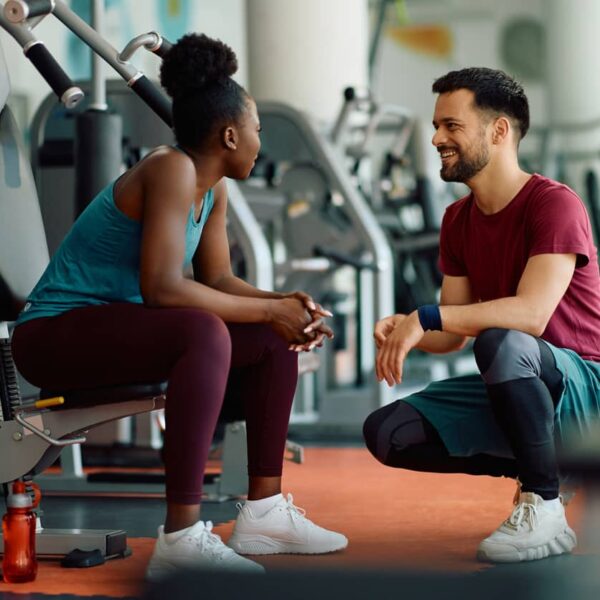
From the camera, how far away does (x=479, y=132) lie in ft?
7.27

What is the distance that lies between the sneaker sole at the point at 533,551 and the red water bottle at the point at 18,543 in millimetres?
824

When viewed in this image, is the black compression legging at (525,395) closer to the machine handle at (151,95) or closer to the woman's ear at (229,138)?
the woman's ear at (229,138)

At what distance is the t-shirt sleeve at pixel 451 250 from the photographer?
2375mm

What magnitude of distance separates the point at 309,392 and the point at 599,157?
→ 16.2 feet

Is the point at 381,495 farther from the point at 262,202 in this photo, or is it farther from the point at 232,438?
the point at 262,202

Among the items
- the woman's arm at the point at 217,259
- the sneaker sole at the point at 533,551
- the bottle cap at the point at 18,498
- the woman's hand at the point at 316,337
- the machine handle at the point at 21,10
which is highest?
the machine handle at the point at 21,10

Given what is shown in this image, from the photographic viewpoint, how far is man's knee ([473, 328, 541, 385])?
80.0 inches

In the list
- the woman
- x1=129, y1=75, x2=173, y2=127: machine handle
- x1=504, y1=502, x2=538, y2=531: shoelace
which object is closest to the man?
x1=504, y1=502, x2=538, y2=531: shoelace

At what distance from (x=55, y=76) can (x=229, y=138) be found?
14.3 inches

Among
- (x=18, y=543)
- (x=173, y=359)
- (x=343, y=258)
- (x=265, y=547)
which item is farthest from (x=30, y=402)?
(x=343, y=258)

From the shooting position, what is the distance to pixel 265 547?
7.36 feet

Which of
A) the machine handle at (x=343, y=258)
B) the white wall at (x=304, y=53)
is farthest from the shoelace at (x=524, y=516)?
the white wall at (x=304, y=53)

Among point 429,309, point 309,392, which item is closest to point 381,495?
point 429,309

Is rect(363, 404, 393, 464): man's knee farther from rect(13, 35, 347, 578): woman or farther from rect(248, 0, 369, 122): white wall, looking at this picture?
rect(248, 0, 369, 122): white wall
